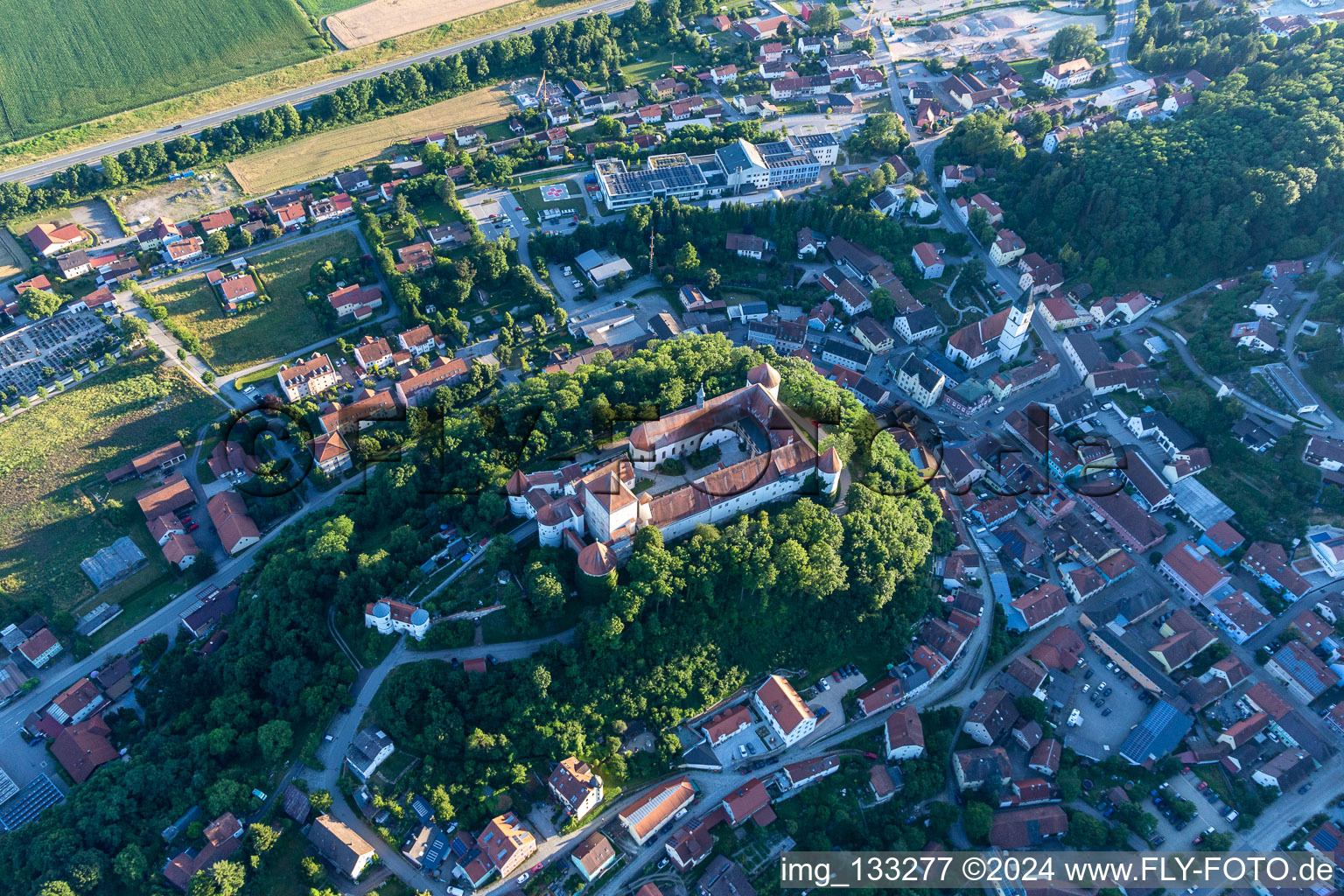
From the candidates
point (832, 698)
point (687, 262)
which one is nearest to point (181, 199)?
point (687, 262)

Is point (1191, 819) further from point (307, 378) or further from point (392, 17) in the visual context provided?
point (392, 17)

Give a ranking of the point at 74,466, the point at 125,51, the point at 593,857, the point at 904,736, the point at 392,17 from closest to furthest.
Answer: the point at 593,857 → the point at 904,736 → the point at 74,466 → the point at 125,51 → the point at 392,17

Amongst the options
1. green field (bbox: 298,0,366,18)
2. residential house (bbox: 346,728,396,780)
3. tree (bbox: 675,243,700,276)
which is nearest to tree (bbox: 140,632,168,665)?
residential house (bbox: 346,728,396,780)

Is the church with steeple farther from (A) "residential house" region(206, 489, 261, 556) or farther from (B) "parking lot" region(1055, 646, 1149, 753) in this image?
(A) "residential house" region(206, 489, 261, 556)

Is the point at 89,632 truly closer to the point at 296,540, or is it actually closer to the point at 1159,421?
the point at 296,540

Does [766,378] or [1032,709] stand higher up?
[766,378]
